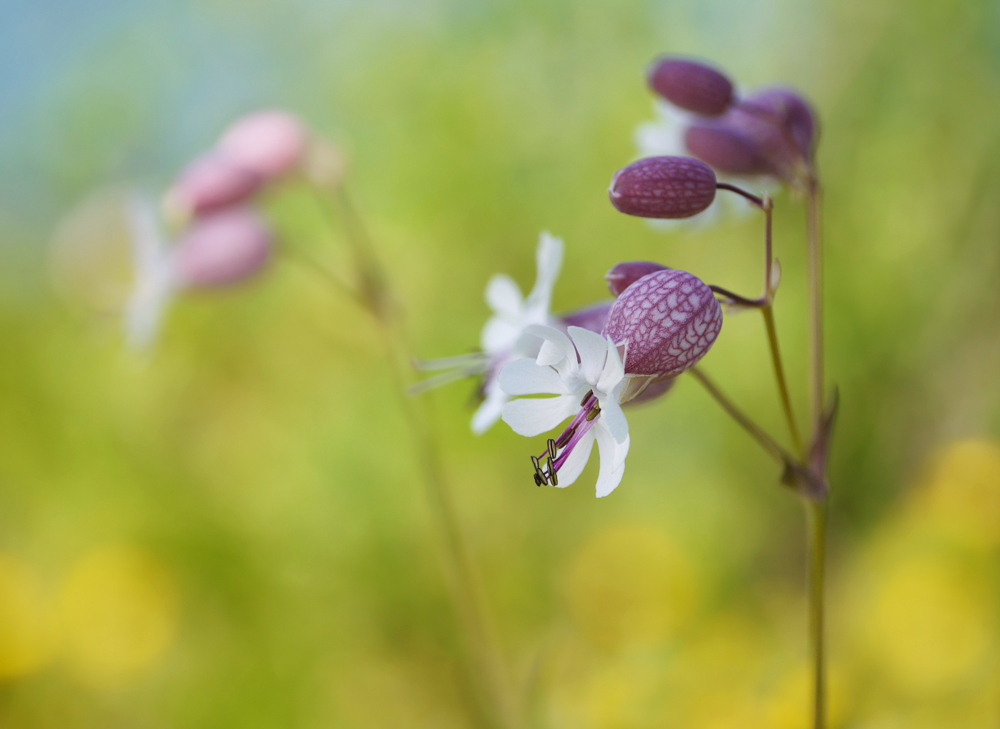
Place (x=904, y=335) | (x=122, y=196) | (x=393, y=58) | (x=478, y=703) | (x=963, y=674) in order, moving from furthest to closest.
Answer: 1. (x=122, y=196)
2. (x=393, y=58)
3. (x=904, y=335)
4. (x=478, y=703)
5. (x=963, y=674)

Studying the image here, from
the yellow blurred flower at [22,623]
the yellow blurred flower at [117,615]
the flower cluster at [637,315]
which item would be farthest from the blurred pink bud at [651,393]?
the yellow blurred flower at [22,623]

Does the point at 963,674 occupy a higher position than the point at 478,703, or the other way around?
the point at 963,674

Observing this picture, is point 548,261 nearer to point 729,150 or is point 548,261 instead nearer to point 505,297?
point 505,297

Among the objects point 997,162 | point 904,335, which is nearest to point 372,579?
point 904,335

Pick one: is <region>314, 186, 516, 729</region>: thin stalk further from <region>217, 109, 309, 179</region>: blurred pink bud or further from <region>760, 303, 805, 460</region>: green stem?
<region>760, 303, 805, 460</region>: green stem

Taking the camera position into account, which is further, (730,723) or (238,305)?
(238,305)

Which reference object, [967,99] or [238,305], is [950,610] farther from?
[238,305]
